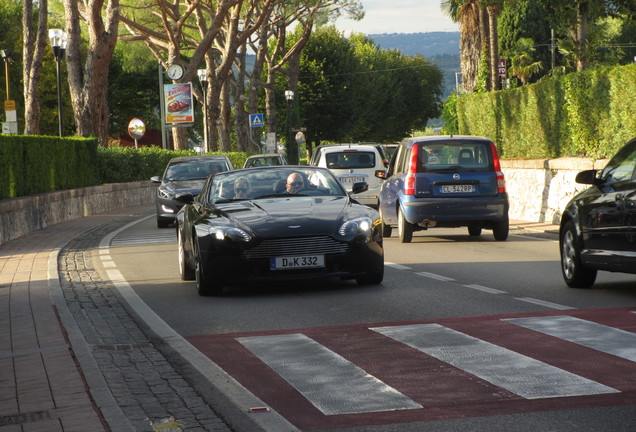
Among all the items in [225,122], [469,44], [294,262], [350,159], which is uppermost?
[469,44]

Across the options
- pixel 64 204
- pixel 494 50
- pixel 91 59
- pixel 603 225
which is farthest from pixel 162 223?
pixel 494 50

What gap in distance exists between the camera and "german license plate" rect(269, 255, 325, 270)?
11.9 metres

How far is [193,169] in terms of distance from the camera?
28.7m

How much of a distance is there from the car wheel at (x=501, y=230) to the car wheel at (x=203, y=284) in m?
7.80

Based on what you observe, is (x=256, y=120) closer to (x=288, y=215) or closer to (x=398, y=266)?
(x=398, y=266)

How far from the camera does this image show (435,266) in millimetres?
14922

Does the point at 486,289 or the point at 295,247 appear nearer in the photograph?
the point at 295,247

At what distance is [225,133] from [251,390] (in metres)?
59.7

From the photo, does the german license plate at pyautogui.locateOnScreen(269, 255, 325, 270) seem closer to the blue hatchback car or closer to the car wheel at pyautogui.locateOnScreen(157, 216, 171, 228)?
the blue hatchback car

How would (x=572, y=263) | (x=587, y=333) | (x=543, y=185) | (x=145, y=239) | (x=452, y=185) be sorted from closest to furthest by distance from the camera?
(x=587, y=333)
(x=572, y=263)
(x=452, y=185)
(x=145, y=239)
(x=543, y=185)

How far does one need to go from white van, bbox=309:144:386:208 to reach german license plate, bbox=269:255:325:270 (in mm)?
16860

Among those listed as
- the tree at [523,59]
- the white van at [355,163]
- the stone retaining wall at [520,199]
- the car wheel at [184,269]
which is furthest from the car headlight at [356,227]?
the tree at [523,59]

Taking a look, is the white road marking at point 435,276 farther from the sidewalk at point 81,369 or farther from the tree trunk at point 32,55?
the tree trunk at point 32,55

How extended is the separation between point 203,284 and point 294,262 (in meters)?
1.01
